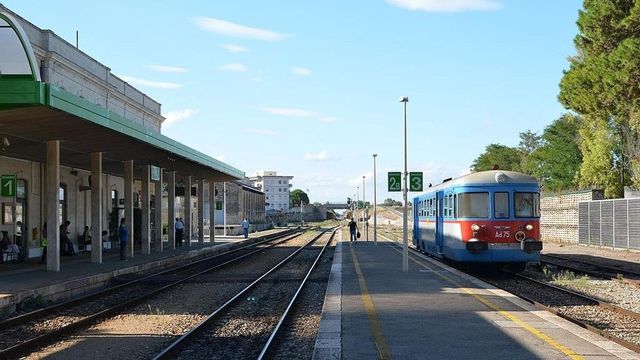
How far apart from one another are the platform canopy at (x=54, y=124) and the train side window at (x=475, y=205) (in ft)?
33.0

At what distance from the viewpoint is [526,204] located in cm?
1941

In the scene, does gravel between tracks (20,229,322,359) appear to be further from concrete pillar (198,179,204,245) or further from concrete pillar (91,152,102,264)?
concrete pillar (198,179,204,245)

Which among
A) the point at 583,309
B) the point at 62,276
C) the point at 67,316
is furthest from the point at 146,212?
the point at 583,309

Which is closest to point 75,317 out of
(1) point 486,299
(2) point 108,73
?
(1) point 486,299

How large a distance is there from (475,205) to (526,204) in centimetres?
143

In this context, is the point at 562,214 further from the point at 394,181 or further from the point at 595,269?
the point at 394,181

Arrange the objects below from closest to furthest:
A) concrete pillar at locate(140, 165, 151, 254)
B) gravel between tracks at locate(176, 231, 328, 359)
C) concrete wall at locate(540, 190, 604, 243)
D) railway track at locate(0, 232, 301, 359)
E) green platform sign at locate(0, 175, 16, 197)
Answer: gravel between tracks at locate(176, 231, 328, 359), railway track at locate(0, 232, 301, 359), green platform sign at locate(0, 175, 16, 197), concrete pillar at locate(140, 165, 151, 254), concrete wall at locate(540, 190, 604, 243)

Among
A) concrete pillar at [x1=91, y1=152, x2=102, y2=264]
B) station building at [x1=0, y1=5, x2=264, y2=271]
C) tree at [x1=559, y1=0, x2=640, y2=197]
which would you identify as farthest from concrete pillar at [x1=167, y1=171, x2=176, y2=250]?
tree at [x1=559, y1=0, x2=640, y2=197]

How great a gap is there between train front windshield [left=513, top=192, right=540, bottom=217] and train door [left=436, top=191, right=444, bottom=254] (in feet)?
11.5

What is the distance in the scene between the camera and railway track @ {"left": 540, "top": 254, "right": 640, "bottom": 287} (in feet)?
62.9

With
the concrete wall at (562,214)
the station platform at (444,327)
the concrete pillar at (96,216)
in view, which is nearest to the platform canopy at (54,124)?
the concrete pillar at (96,216)

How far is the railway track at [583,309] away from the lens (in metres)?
10.4

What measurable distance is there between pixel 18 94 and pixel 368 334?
32.3ft

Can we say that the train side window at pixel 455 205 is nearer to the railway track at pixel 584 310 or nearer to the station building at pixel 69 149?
the railway track at pixel 584 310
